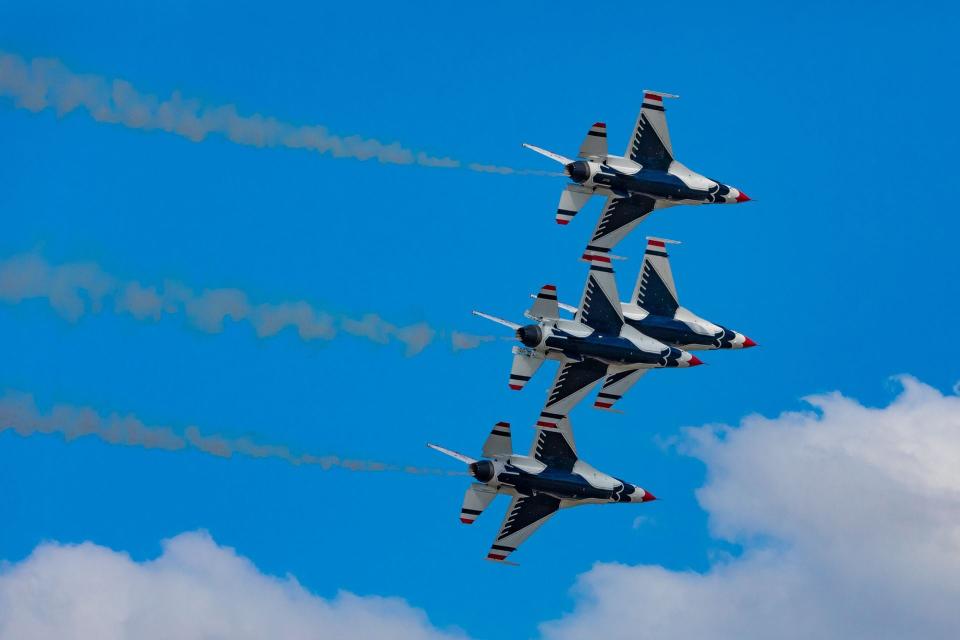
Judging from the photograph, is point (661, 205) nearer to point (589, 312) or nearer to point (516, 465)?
point (589, 312)

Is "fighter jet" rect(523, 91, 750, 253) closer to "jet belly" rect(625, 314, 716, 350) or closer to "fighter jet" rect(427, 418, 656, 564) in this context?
"jet belly" rect(625, 314, 716, 350)

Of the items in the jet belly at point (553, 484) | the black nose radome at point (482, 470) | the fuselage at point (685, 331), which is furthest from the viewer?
the fuselage at point (685, 331)

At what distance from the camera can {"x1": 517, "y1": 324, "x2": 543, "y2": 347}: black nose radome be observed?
10769cm

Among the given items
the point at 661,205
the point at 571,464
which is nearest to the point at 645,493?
the point at 571,464

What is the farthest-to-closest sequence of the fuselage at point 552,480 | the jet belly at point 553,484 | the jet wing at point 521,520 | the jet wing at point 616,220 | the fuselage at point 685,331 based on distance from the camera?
the fuselage at point 685,331, the jet wing at point 616,220, the jet wing at point 521,520, the jet belly at point 553,484, the fuselage at point 552,480

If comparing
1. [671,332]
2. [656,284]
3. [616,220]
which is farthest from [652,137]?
[671,332]

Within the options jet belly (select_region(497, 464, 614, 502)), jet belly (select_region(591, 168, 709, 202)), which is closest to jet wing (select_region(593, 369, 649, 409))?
jet belly (select_region(497, 464, 614, 502))

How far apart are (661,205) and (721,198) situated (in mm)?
3016

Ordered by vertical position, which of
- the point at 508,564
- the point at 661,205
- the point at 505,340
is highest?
the point at 661,205

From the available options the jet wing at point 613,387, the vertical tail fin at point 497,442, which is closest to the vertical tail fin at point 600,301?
the jet wing at point 613,387

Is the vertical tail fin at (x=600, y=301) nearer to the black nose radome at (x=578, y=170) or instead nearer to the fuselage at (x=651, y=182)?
the fuselage at (x=651, y=182)

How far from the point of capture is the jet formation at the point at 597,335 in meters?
108

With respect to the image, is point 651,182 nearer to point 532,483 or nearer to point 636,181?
point 636,181

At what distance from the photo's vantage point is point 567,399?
11056cm
